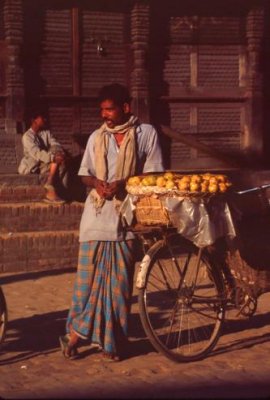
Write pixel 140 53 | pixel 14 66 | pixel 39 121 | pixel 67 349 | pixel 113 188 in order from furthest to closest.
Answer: pixel 140 53
pixel 14 66
pixel 39 121
pixel 67 349
pixel 113 188

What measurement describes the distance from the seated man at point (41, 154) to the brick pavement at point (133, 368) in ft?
13.5

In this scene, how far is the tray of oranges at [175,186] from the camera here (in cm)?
656

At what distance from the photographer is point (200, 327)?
7.33 meters

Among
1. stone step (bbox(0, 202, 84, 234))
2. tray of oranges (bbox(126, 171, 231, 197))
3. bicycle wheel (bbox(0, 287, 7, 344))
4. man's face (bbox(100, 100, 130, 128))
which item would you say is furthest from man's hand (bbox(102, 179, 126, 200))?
stone step (bbox(0, 202, 84, 234))

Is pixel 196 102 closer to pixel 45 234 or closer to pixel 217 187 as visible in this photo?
pixel 45 234

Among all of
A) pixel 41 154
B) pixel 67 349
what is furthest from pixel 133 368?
pixel 41 154

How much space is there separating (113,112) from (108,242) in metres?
0.89

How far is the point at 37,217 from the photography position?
11680 millimetres

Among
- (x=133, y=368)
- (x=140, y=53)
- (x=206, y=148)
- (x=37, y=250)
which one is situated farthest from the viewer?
(x=206, y=148)

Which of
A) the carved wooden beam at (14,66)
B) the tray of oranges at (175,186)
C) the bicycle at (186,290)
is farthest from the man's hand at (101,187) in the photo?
the carved wooden beam at (14,66)

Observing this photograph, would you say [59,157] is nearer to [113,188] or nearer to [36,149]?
[36,149]

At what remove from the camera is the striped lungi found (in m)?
6.89

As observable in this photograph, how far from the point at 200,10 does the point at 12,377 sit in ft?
31.5

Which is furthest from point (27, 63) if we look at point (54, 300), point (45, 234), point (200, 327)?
point (200, 327)
